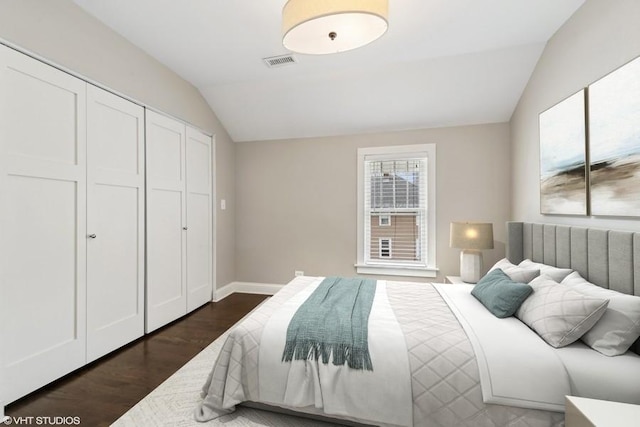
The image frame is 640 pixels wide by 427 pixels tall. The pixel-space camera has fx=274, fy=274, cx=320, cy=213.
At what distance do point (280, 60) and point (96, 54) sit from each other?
1.52 metres

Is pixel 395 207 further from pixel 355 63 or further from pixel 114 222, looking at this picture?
pixel 114 222

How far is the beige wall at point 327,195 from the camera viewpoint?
340 cm

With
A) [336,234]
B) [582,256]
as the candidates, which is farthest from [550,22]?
[336,234]

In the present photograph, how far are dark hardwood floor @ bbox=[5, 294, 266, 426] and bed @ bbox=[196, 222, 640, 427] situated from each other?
607mm

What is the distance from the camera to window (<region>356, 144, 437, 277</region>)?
3.57 metres

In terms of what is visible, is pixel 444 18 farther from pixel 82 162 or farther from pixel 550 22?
pixel 82 162

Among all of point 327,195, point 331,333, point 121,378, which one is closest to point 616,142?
point 331,333

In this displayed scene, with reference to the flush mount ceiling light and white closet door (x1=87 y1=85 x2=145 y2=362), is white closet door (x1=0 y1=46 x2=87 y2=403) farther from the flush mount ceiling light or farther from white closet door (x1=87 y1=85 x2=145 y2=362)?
the flush mount ceiling light

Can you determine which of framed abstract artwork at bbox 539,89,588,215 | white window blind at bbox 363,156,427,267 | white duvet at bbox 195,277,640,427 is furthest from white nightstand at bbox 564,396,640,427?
white window blind at bbox 363,156,427,267

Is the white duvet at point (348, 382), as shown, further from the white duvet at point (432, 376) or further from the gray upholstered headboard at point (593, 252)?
the gray upholstered headboard at point (593, 252)

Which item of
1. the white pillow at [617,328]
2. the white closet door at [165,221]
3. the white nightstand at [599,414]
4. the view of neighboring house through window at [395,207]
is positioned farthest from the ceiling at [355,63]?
the white nightstand at [599,414]

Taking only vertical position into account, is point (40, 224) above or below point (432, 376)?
above

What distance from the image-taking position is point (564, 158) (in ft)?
7.06

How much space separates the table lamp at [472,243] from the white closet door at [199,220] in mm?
3008
